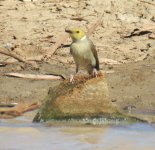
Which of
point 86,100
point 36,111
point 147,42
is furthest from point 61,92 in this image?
point 147,42

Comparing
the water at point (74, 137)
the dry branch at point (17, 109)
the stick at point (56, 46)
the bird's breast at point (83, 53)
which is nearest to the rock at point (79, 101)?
the water at point (74, 137)

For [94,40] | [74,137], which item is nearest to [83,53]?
[74,137]

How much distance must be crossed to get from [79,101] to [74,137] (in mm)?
599

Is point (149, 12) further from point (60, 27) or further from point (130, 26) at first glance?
point (60, 27)

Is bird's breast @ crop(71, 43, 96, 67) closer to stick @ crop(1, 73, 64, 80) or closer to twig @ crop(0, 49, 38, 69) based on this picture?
stick @ crop(1, 73, 64, 80)

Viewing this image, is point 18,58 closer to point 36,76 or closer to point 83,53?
point 36,76

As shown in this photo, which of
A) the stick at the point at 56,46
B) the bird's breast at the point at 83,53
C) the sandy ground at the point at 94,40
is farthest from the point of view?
the stick at the point at 56,46

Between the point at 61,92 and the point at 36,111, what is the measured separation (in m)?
1.17

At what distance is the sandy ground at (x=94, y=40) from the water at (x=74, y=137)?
123 centimetres

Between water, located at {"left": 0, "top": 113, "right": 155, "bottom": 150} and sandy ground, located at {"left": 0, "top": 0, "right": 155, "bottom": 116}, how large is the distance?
1.23 metres

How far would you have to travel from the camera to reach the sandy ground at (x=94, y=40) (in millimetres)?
11242

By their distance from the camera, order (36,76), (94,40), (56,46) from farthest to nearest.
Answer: (94,40), (56,46), (36,76)

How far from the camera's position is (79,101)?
9.55 metres

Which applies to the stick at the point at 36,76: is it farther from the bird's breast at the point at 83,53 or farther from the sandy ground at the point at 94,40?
the bird's breast at the point at 83,53
